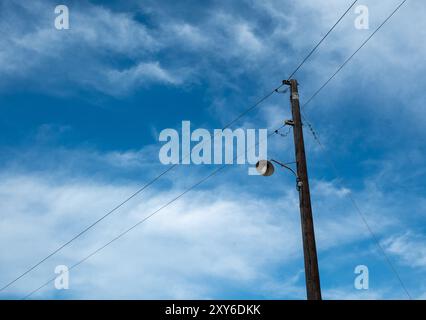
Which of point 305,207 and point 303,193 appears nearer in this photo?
point 305,207

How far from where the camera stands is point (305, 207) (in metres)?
10.8

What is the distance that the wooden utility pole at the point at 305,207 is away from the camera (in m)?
9.88

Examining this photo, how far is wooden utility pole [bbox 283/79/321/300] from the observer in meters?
9.88

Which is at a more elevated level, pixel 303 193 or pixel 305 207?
pixel 303 193

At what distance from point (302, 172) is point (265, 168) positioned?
86cm
